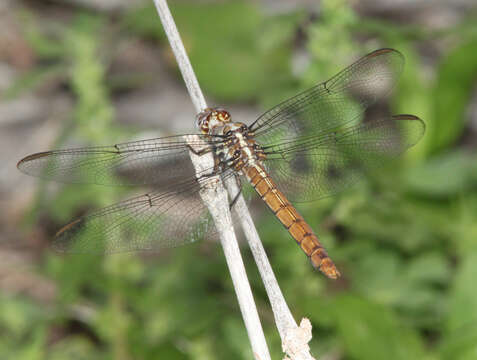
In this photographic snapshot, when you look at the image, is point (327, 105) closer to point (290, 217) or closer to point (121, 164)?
point (290, 217)

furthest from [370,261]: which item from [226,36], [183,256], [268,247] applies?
[226,36]

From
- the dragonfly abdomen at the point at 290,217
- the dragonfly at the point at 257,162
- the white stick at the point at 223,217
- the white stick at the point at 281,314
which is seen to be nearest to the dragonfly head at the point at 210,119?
the dragonfly at the point at 257,162

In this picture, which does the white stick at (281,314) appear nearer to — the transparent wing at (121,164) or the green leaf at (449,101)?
the transparent wing at (121,164)

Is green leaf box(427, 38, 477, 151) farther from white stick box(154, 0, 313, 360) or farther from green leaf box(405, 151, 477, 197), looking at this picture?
white stick box(154, 0, 313, 360)

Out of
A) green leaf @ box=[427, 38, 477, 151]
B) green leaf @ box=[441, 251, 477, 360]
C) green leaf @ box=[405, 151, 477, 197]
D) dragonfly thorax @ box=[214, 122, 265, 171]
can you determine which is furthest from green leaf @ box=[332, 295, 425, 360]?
green leaf @ box=[427, 38, 477, 151]

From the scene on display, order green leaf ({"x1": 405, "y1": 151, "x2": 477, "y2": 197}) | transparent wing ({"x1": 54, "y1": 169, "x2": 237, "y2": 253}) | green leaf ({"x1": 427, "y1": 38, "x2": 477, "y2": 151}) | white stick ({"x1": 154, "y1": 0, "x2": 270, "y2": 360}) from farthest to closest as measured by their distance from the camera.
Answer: green leaf ({"x1": 427, "y1": 38, "x2": 477, "y2": 151})
green leaf ({"x1": 405, "y1": 151, "x2": 477, "y2": 197})
transparent wing ({"x1": 54, "y1": 169, "x2": 237, "y2": 253})
white stick ({"x1": 154, "y1": 0, "x2": 270, "y2": 360})

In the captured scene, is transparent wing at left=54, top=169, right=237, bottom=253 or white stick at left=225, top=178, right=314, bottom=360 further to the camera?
transparent wing at left=54, top=169, right=237, bottom=253
